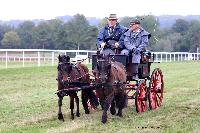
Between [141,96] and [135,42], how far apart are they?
4.77 feet

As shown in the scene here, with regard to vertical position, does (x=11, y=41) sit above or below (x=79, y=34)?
below

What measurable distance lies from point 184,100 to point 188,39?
6919 cm

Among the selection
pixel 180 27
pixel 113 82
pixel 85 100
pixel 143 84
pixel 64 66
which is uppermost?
pixel 180 27

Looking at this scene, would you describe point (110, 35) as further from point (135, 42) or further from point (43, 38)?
point (43, 38)

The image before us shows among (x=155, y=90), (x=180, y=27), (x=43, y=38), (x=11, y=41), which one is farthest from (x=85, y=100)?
(x=180, y=27)

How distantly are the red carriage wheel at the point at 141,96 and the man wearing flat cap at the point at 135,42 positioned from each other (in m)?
0.33

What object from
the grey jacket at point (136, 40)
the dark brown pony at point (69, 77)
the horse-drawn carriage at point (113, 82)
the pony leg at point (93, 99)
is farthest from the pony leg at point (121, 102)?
the grey jacket at point (136, 40)

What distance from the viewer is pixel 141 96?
13.5 metres

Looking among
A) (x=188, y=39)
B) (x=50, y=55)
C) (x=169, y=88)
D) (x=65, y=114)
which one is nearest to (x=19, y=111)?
(x=65, y=114)

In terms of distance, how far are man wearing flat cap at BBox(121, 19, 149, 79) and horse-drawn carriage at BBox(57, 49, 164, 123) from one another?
0.16m

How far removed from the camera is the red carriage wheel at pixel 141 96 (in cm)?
1323

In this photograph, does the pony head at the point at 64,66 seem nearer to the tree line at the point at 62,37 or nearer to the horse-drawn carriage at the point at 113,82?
the horse-drawn carriage at the point at 113,82

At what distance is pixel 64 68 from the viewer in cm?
1157

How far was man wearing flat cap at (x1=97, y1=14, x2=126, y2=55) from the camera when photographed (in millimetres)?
13422
